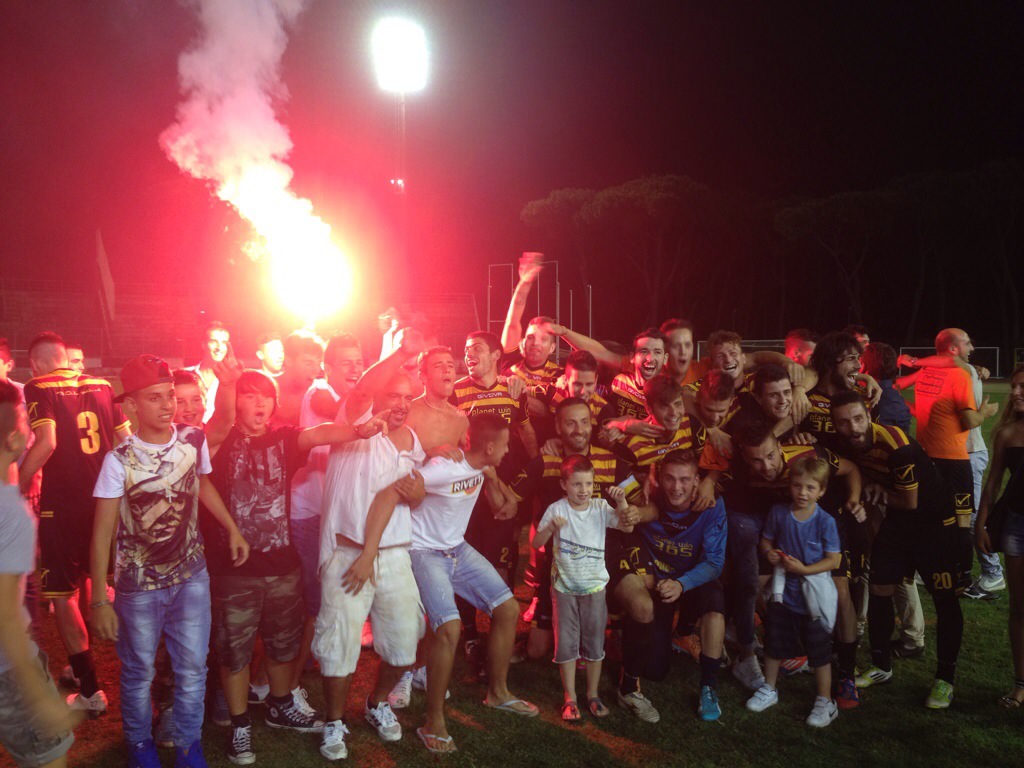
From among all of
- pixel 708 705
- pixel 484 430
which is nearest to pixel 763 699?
pixel 708 705

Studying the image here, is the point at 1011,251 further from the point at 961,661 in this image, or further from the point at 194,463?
the point at 194,463

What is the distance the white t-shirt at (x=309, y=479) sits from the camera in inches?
180

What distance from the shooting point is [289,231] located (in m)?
13.0

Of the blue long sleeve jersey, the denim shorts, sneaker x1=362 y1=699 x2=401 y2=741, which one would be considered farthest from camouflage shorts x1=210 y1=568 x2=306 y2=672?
the blue long sleeve jersey

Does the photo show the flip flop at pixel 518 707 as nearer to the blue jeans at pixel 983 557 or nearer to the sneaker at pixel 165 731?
the sneaker at pixel 165 731

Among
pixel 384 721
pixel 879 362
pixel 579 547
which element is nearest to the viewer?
pixel 384 721

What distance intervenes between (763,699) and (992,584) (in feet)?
11.6

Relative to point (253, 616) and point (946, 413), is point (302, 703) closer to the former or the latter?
point (253, 616)

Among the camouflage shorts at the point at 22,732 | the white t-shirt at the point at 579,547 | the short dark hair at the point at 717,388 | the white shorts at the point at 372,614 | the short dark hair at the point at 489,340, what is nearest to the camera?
the camouflage shorts at the point at 22,732

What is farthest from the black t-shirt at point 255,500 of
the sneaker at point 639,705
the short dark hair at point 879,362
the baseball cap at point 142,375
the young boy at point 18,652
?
the short dark hair at point 879,362

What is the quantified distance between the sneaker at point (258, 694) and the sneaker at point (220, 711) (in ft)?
0.74

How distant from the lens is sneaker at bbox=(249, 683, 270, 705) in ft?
14.8

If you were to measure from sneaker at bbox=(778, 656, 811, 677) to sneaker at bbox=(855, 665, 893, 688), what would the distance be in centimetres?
34

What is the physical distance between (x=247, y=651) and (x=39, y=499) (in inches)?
81.3
